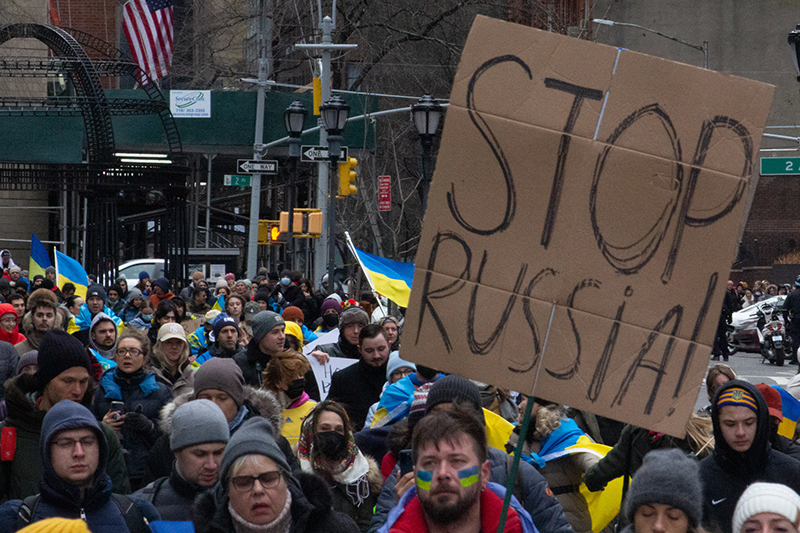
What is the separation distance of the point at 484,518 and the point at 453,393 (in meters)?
1.19

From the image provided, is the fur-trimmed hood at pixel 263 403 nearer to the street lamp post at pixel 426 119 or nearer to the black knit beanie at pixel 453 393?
the black knit beanie at pixel 453 393

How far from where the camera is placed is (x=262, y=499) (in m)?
3.91

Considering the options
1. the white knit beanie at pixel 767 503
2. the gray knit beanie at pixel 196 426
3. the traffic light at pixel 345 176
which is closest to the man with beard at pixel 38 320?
the gray knit beanie at pixel 196 426

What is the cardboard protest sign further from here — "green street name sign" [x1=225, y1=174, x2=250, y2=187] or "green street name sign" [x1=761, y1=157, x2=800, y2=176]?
"green street name sign" [x1=225, y1=174, x2=250, y2=187]

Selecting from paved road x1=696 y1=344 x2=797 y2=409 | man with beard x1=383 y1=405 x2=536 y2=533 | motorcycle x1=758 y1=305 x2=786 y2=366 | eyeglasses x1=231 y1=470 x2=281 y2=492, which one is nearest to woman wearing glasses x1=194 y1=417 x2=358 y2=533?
eyeglasses x1=231 y1=470 x2=281 y2=492

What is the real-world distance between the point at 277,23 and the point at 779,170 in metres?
19.2

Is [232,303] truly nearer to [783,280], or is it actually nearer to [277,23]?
[277,23]

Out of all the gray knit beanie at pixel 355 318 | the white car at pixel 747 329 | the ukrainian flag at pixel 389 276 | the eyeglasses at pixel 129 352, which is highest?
the eyeglasses at pixel 129 352

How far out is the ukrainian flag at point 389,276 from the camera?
13.1m

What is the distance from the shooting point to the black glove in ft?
20.5

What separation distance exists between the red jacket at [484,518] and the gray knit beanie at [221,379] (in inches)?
86.1

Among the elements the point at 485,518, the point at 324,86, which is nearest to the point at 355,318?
the point at 485,518

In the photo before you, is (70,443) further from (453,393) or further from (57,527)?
(453,393)

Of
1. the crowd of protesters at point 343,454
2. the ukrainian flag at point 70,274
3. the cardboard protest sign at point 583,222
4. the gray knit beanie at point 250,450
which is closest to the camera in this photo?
the cardboard protest sign at point 583,222
